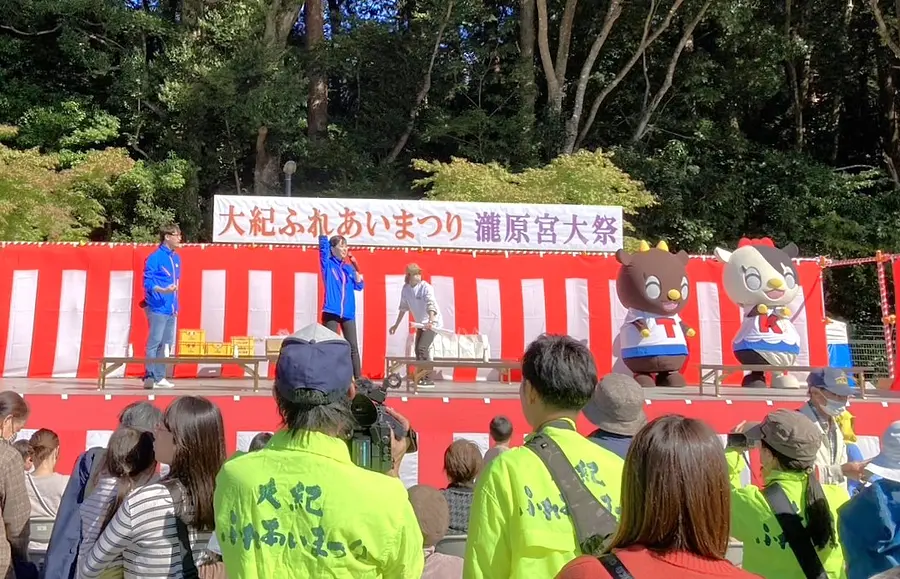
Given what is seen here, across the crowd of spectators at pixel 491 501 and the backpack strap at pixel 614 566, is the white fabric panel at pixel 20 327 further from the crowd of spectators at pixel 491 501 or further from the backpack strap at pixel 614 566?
the backpack strap at pixel 614 566

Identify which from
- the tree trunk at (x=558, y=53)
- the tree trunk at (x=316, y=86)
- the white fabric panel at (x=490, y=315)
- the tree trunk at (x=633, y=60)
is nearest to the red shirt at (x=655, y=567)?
the white fabric panel at (x=490, y=315)

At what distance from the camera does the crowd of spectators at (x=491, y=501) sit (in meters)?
1.44

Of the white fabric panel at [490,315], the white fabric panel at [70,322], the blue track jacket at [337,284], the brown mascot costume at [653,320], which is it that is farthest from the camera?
the white fabric panel at [490,315]

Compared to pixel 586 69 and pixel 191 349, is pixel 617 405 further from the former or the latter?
pixel 586 69

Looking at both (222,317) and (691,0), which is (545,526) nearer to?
(222,317)

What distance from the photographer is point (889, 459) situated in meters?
2.30

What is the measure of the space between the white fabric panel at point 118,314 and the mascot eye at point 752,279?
715cm

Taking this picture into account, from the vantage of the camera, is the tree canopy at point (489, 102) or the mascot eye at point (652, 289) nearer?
the mascot eye at point (652, 289)

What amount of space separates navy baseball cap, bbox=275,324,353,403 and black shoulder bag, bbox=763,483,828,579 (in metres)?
1.34

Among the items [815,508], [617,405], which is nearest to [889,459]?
[815,508]

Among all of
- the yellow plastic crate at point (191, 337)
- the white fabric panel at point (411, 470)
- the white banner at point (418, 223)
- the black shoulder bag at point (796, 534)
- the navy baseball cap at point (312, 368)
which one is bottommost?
the white fabric panel at point (411, 470)

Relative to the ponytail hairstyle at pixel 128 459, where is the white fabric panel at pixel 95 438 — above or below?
below

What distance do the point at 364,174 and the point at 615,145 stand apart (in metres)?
6.02

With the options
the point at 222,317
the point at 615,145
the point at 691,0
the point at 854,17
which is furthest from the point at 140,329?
the point at 854,17
